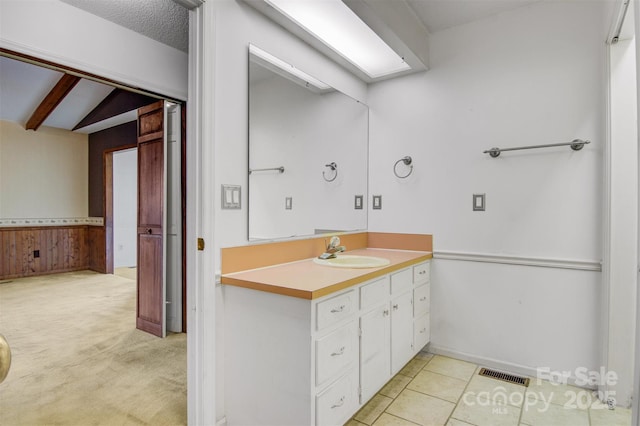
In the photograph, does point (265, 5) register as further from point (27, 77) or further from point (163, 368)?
point (27, 77)

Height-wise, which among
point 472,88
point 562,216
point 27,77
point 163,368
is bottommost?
point 163,368

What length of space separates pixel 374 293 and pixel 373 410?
2.16ft

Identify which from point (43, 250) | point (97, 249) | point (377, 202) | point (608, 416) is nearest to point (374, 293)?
point (377, 202)

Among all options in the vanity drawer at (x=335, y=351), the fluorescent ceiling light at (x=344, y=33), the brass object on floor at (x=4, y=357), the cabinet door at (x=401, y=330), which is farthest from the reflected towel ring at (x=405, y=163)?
the brass object on floor at (x=4, y=357)

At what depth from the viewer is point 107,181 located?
5.75 metres

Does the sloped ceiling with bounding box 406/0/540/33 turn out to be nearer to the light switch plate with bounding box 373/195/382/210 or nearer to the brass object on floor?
the light switch plate with bounding box 373/195/382/210

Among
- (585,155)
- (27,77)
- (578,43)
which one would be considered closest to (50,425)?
(585,155)

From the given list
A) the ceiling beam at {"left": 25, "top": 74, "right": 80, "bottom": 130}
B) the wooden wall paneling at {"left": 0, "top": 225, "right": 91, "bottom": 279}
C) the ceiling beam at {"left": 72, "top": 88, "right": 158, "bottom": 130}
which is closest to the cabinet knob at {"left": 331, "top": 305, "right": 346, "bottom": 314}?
the ceiling beam at {"left": 72, "top": 88, "right": 158, "bottom": 130}

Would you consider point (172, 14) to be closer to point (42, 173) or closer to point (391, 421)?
point (391, 421)

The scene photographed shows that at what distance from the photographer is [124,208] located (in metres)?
6.34

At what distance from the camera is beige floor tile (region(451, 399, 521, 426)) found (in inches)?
73.2

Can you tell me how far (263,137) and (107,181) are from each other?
4855 mm

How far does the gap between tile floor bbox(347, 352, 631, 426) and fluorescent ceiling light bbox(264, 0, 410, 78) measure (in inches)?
88.1

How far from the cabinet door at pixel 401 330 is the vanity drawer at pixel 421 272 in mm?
135
